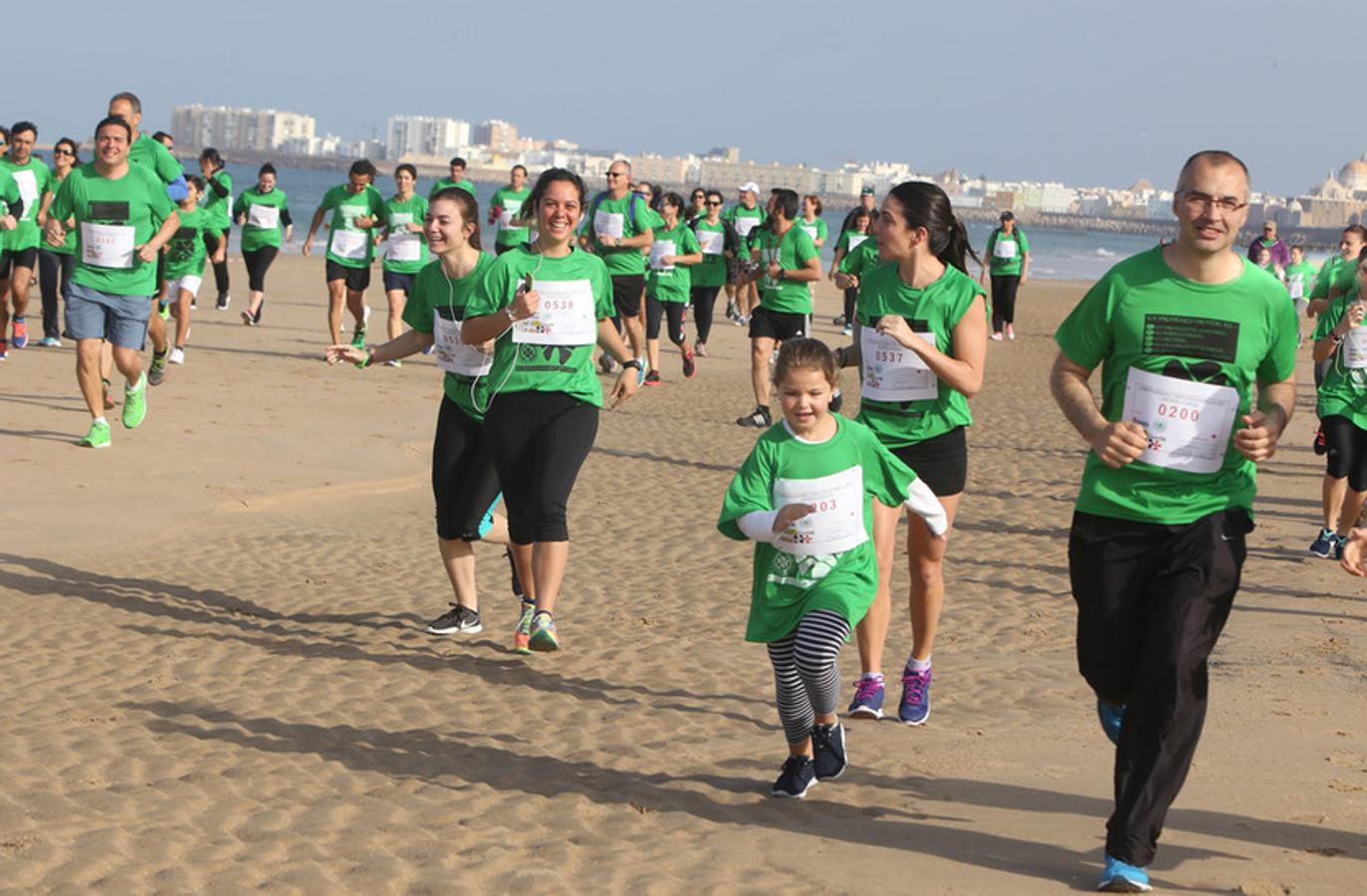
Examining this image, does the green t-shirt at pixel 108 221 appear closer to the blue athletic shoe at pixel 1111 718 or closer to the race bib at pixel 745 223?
the blue athletic shoe at pixel 1111 718

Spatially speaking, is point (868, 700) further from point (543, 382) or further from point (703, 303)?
point (703, 303)

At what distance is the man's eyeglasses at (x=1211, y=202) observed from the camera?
4.85 metres

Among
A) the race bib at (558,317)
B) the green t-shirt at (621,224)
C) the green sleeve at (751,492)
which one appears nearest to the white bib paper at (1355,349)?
the race bib at (558,317)

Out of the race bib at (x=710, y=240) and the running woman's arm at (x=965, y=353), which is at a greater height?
the running woman's arm at (x=965, y=353)

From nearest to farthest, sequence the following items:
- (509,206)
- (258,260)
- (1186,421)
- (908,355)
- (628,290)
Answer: (1186,421) → (908,355) → (628,290) → (258,260) → (509,206)

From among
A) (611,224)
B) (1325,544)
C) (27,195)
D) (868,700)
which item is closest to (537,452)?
(868,700)

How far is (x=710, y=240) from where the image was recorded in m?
20.7

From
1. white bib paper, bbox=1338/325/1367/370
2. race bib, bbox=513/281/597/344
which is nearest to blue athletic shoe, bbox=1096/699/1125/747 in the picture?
race bib, bbox=513/281/597/344

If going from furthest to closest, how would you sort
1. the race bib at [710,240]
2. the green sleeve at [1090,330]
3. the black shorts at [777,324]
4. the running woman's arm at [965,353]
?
the race bib at [710,240]
the black shorts at [777,324]
the running woman's arm at [965,353]
the green sleeve at [1090,330]

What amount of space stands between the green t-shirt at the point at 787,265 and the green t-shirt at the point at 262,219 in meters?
8.14

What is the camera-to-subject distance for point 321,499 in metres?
11.5

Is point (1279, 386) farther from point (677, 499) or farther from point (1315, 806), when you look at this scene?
point (677, 499)

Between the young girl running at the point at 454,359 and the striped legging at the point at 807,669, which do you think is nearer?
the striped legging at the point at 807,669

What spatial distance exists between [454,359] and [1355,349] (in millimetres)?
4960
